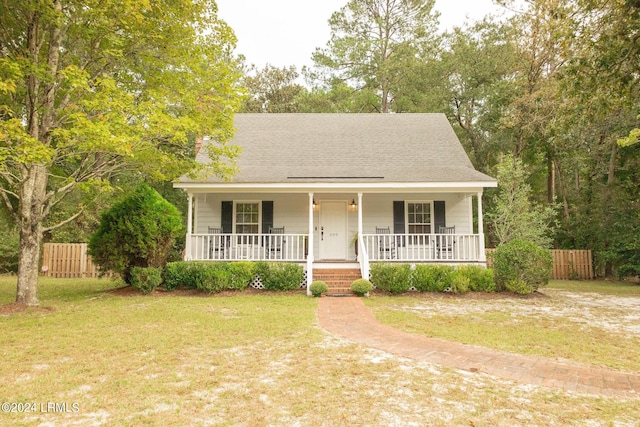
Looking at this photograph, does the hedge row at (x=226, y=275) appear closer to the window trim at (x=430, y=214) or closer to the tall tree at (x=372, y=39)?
the window trim at (x=430, y=214)

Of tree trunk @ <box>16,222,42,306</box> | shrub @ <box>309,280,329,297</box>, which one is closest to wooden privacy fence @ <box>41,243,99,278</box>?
tree trunk @ <box>16,222,42,306</box>

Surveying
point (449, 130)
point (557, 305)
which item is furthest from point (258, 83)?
point (557, 305)

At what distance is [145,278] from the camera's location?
1034 centimetres

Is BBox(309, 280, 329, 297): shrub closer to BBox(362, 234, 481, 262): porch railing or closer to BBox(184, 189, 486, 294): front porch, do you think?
BBox(362, 234, 481, 262): porch railing

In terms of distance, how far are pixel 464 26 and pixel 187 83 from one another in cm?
1903

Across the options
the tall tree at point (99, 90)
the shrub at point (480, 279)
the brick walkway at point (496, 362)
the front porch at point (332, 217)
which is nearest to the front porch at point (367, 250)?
the front porch at point (332, 217)

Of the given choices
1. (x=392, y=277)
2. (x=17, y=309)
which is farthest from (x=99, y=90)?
(x=392, y=277)

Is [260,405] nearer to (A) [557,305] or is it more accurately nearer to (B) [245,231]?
(A) [557,305]

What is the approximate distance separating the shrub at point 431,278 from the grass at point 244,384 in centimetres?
500

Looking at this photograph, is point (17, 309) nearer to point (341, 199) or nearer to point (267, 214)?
point (267, 214)

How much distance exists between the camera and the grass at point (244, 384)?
312 centimetres

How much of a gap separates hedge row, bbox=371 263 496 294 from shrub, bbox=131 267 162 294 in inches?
229

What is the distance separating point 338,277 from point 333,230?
2.62 metres

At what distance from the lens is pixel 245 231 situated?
13375 millimetres
